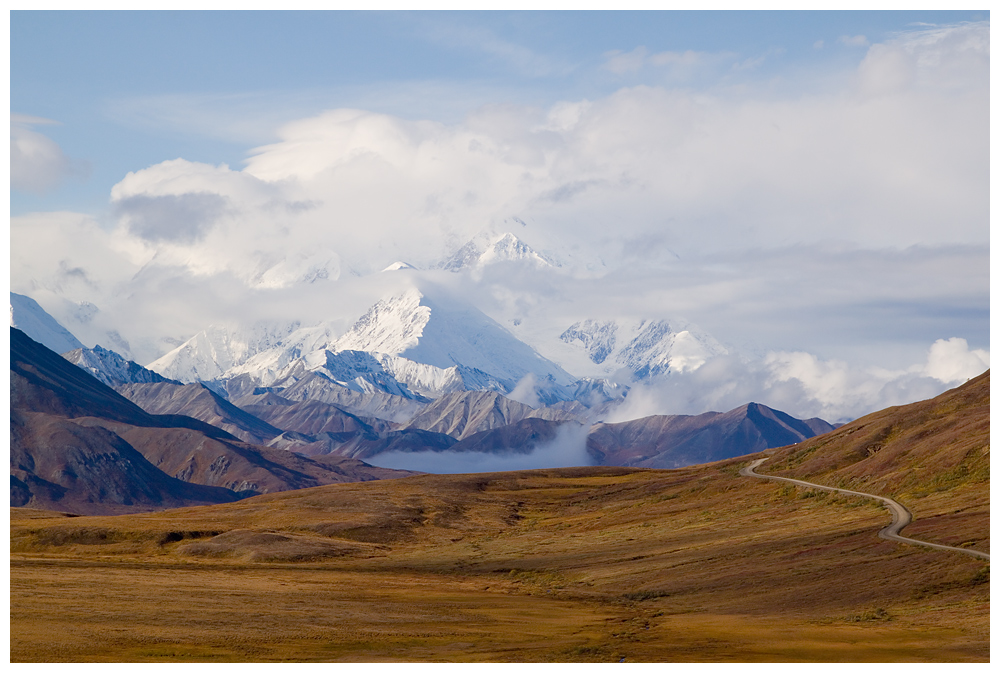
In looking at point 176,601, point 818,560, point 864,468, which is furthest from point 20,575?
point 864,468

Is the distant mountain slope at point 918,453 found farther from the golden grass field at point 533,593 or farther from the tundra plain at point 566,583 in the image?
the golden grass field at point 533,593

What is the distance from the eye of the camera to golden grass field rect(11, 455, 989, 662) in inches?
2601

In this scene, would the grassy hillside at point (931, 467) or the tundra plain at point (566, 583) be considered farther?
the grassy hillside at point (931, 467)

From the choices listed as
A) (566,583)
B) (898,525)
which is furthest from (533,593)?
(898,525)

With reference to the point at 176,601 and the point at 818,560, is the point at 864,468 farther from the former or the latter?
the point at 176,601

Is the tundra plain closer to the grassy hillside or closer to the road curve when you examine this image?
the grassy hillside

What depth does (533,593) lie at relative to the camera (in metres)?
102

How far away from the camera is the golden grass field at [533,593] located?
66.1m

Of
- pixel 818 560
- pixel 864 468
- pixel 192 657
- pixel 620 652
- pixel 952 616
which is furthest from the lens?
pixel 864 468

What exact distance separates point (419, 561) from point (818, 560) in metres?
59.6

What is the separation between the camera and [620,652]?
6688 centimetres

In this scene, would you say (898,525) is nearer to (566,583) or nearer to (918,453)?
(566,583)

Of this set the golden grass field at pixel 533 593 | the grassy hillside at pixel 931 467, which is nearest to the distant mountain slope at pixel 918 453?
the grassy hillside at pixel 931 467

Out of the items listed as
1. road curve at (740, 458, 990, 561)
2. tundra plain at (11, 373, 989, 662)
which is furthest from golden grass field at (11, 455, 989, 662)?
road curve at (740, 458, 990, 561)
